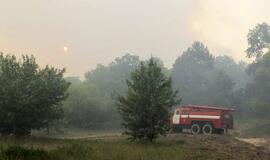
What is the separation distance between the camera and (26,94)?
30.2 m

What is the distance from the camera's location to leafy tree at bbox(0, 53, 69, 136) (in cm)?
2967

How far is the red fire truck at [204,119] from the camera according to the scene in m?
37.3

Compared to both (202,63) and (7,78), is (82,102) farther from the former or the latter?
(202,63)

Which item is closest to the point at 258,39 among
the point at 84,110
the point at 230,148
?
the point at 84,110

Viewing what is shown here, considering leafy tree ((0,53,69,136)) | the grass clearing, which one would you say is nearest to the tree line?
leafy tree ((0,53,69,136))

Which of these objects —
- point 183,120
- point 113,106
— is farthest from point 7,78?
point 113,106

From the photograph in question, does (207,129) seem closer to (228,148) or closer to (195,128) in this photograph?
(195,128)

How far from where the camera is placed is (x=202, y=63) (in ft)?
354

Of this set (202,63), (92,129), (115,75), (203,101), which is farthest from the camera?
(115,75)

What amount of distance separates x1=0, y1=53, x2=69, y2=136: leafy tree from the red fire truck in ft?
43.6

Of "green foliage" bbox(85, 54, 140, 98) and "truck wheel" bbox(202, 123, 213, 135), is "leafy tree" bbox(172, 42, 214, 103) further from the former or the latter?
"truck wheel" bbox(202, 123, 213, 135)

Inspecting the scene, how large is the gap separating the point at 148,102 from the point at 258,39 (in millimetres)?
82103

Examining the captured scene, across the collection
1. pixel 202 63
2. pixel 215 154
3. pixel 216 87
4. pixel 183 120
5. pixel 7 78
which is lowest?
pixel 215 154

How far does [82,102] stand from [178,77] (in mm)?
44789
